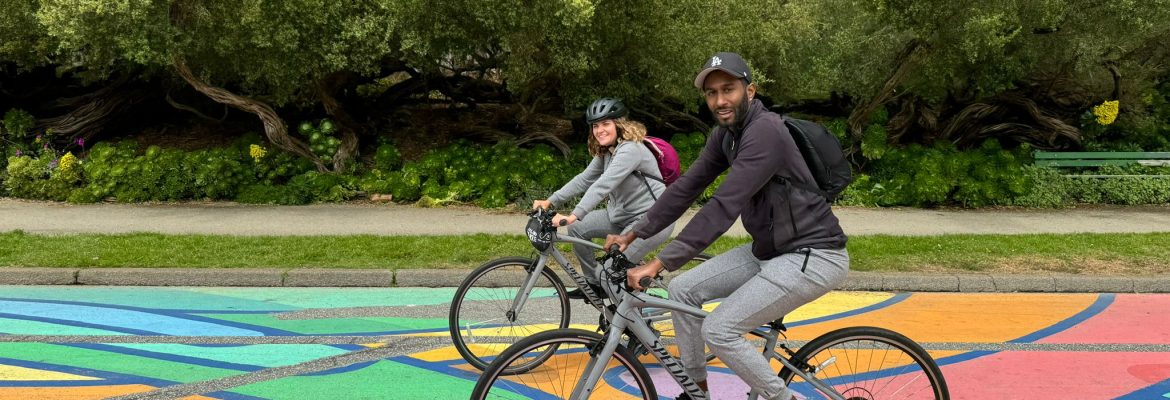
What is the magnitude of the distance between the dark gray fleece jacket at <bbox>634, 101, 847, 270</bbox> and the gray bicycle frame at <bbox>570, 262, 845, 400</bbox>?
19 centimetres

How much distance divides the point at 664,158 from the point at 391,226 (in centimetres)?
604

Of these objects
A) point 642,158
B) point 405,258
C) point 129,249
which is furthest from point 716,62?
point 129,249

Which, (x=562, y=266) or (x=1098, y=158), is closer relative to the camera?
(x=562, y=266)

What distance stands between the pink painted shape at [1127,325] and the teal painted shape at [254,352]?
4.52 m

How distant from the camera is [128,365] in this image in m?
5.58

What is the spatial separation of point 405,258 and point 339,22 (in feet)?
13.9

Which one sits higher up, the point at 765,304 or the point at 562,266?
the point at 765,304

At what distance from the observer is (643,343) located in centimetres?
371

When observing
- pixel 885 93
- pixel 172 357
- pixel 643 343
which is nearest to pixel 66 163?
pixel 172 357

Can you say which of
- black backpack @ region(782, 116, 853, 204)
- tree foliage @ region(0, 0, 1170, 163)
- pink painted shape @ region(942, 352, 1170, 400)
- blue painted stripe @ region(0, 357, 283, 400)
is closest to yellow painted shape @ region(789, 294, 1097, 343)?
pink painted shape @ region(942, 352, 1170, 400)

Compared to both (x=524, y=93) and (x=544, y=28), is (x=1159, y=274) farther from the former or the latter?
(x=524, y=93)

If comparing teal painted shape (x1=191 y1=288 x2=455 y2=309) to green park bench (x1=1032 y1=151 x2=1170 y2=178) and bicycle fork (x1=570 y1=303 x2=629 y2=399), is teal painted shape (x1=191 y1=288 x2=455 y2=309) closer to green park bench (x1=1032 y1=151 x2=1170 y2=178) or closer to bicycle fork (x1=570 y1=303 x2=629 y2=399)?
bicycle fork (x1=570 y1=303 x2=629 y2=399)

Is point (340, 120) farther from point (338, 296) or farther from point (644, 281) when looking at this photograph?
point (644, 281)

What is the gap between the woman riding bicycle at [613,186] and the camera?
5.39 metres
